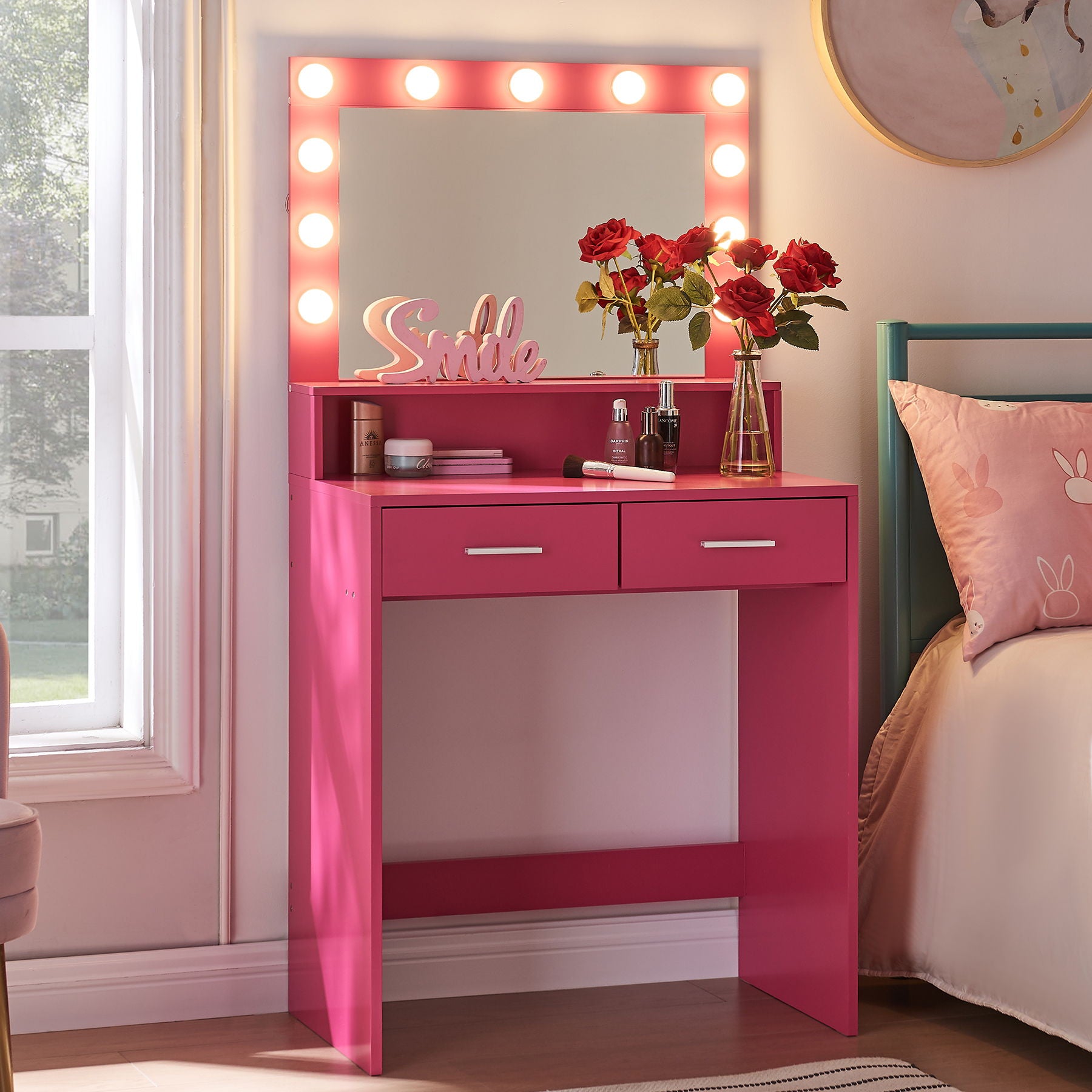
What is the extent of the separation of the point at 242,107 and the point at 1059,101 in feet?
5.05

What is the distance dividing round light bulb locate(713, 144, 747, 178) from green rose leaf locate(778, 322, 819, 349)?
0.38 m

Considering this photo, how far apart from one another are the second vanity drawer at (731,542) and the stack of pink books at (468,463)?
1.09 ft

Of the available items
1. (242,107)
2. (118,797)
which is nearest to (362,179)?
(242,107)

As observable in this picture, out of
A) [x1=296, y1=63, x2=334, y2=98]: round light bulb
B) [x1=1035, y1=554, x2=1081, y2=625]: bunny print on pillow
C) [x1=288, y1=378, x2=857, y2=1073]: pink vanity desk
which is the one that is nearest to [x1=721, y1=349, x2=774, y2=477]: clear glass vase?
[x1=288, y1=378, x2=857, y2=1073]: pink vanity desk

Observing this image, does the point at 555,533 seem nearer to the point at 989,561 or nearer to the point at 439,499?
the point at 439,499

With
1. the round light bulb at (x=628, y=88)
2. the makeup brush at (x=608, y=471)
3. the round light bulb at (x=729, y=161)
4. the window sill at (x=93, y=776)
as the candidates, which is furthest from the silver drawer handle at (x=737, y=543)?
the window sill at (x=93, y=776)

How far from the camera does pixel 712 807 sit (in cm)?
269

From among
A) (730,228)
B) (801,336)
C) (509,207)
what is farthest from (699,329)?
(509,207)

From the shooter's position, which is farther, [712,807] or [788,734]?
[712,807]

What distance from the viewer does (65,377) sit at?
8.24 ft

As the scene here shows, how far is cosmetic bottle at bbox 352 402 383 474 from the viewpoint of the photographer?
7.77 ft

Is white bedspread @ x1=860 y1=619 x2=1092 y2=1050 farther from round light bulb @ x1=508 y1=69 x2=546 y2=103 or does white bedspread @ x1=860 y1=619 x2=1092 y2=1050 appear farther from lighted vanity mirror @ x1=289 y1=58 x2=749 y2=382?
round light bulb @ x1=508 y1=69 x2=546 y2=103

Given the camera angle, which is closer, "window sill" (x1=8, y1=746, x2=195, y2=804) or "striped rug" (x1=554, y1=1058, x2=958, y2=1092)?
"striped rug" (x1=554, y1=1058, x2=958, y2=1092)

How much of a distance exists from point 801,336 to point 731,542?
44 centimetres
